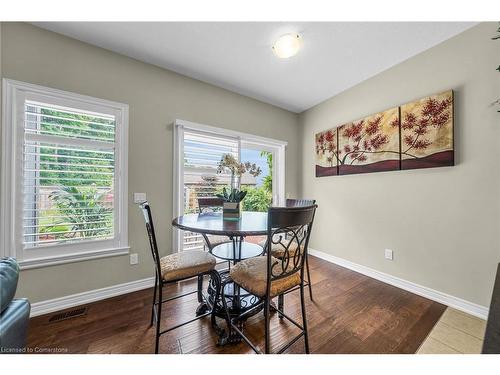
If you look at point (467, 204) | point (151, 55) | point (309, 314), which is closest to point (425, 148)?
point (467, 204)

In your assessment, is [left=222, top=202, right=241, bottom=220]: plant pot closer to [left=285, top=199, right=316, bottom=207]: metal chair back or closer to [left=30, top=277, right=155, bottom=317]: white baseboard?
[left=285, top=199, right=316, bottom=207]: metal chair back

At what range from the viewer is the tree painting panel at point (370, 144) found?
7.50 ft

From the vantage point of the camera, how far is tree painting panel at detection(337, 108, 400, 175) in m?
2.29

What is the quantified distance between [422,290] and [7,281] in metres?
3.17

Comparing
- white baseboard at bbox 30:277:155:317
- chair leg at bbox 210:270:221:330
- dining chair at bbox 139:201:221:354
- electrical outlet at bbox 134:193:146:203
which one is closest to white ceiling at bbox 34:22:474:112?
electrical outlet at bbox 134:193:146:203

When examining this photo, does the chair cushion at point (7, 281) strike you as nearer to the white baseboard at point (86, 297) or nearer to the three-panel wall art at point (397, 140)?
the white baseboard at point (86, 297)

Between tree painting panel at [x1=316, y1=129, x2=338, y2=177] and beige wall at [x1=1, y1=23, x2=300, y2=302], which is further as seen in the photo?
tree painting panel at [x1=316, y1=129, x2=338, y2=177]

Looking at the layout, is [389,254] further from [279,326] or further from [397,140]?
[279,326]

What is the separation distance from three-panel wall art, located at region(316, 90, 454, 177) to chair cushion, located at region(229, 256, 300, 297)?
1843mm

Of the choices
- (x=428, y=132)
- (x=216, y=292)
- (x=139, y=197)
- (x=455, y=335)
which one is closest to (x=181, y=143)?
(x=139, y=197)
